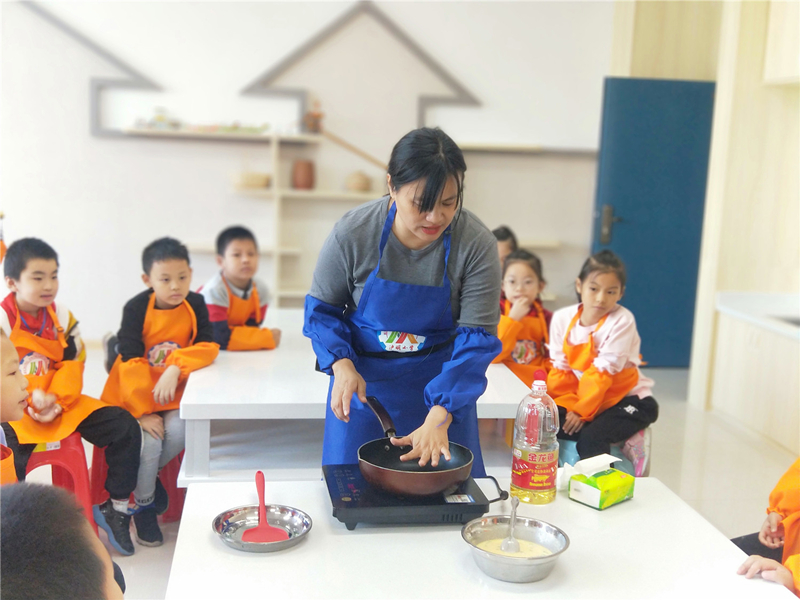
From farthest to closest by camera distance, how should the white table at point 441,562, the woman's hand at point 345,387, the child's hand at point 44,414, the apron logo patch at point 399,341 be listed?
1. the child's hand at point 44,414
2. the apron logo patch at point 399,341
3. the woman's hand at point 345,387
4. the white table at point 441,562

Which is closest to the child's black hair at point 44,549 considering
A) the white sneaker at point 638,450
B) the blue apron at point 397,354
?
the blue apron at point 397,354

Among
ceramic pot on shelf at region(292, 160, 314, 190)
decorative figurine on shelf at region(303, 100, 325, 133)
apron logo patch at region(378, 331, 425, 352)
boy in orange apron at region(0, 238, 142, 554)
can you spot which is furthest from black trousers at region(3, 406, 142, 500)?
decorative figurine on shelf at region(303, 100, 325, 133)

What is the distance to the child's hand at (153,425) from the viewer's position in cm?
230

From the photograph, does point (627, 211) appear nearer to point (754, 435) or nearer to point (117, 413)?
point (754, 435)

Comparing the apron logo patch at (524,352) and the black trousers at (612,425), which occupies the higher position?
the apron logo patch at (524,352)

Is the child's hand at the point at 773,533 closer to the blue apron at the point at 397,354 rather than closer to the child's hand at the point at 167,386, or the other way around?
the blue apron at the point at 397,354

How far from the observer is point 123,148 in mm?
4719

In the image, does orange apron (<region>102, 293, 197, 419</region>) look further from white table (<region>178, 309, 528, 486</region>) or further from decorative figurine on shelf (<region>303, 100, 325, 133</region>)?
decorative figurine on shelf (<region>303, 100, 325, 133</region>)

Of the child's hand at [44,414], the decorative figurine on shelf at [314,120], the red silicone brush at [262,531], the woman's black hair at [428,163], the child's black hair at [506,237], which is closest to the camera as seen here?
the red silicone brush at [262,531]

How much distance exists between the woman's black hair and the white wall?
352cm

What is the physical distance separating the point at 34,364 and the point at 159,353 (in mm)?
407

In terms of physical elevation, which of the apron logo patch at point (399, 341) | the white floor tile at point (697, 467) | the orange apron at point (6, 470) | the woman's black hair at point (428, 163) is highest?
the woman's black hair at point (428, 163)

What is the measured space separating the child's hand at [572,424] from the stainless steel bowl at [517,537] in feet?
3.81

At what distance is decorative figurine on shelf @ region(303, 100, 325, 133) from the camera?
4.73 meters
